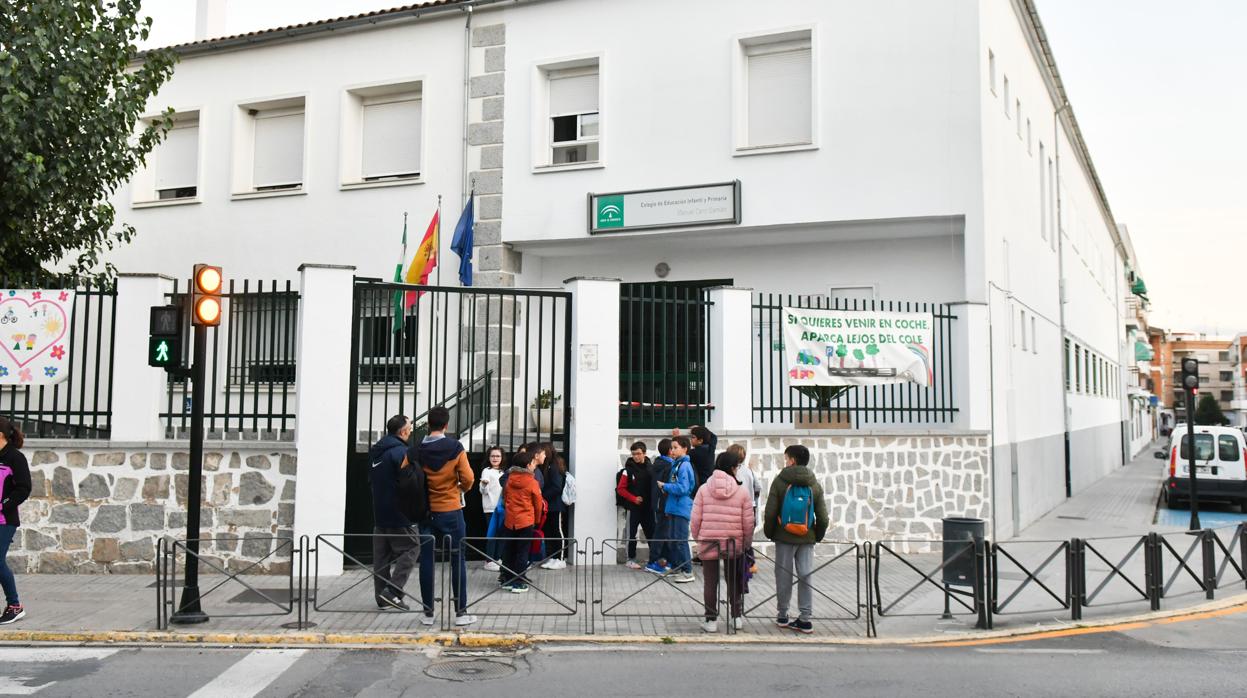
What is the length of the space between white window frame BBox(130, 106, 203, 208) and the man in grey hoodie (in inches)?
524

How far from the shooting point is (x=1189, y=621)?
9008mm

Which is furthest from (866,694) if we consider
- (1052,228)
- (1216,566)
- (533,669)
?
(1052,228)

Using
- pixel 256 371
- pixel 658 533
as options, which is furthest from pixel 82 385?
pixel 658 533

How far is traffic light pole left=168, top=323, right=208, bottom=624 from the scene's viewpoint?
8117mm

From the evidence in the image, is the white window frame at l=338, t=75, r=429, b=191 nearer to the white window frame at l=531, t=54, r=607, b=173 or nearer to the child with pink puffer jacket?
the white window frame at l=531, t=54, r=607, b=173

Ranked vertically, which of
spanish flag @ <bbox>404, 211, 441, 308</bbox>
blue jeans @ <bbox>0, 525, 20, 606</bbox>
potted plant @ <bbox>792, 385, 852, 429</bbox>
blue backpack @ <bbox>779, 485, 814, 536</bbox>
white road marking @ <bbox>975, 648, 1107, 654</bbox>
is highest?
spanish flag @ <bbox>404, 211, 441, 308</bbox>

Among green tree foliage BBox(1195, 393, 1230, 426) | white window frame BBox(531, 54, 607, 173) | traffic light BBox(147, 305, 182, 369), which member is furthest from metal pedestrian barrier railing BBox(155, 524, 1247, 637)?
green tree foliage BBox(1195, 393, 1230, 426)

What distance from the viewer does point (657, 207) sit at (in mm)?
14727

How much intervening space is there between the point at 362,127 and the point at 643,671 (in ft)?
41.7

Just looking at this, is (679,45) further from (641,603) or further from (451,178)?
(641,603)

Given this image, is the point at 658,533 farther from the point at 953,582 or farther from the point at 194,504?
the point at 194,504

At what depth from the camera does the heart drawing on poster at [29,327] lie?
417 inches

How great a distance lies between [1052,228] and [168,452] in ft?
61.7

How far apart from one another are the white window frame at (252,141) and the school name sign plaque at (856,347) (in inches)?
366
